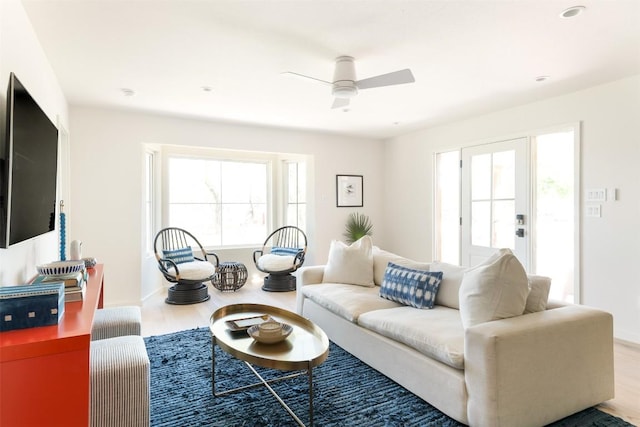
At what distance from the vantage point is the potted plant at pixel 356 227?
612 centimetres

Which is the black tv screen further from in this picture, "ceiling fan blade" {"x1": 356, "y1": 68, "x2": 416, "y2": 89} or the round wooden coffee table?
"ceiling fan blade" {"x1": 356, "y1": 68, "x2": 416, "y2": 89}

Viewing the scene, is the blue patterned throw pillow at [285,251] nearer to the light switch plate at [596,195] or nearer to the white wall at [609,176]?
the white wall at [609,176]

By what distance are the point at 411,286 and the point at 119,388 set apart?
6.75 feet

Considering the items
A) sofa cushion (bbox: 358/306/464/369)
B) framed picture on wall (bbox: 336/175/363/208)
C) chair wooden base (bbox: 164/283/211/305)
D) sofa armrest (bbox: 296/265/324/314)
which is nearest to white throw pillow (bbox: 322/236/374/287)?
sofa armrest (bbox: 296/265/324/314)

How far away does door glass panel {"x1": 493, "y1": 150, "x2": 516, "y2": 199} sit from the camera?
4.39m

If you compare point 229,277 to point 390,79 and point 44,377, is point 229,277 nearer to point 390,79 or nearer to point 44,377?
point 390,79

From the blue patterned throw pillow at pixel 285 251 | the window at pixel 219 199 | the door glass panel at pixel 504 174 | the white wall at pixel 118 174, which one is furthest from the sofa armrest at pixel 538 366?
the window at pixel 219 199

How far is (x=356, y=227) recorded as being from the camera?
614cm

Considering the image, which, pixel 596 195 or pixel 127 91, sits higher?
pixel 127 91

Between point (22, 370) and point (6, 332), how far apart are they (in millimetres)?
223

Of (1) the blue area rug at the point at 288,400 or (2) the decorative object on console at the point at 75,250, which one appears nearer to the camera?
(1) the blue area rug at the point at 288,400

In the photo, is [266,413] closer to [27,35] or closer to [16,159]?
[16,159]

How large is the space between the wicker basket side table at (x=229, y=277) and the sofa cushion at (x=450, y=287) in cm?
318

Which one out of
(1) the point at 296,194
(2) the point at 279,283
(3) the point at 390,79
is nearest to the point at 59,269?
(3) the point at 390,79
